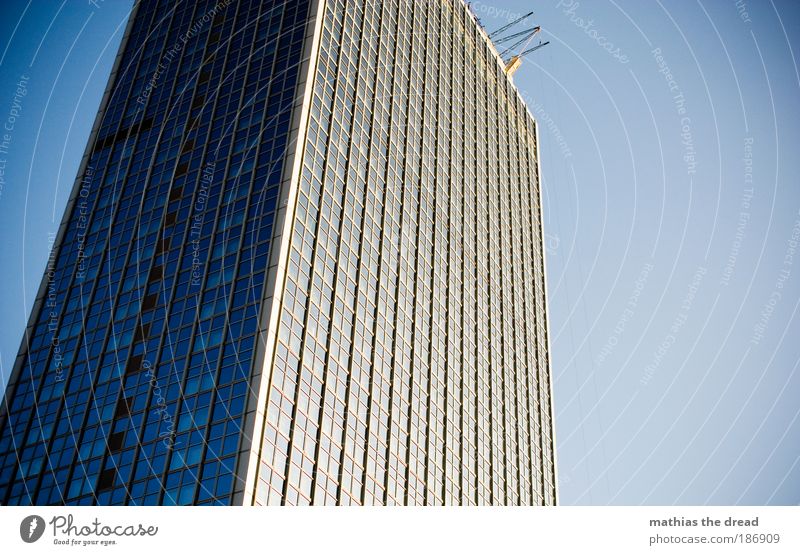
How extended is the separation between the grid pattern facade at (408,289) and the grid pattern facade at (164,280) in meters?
3.85

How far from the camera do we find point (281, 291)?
8644cm

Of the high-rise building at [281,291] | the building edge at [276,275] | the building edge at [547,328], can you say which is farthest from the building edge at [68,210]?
the building edge at [547,328]

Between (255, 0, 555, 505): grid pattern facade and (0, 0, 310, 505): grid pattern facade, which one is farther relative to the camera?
(255, 0, 555, 505): grid pattern facade

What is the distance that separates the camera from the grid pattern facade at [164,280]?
266 feet

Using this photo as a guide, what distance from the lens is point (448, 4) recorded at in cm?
15225

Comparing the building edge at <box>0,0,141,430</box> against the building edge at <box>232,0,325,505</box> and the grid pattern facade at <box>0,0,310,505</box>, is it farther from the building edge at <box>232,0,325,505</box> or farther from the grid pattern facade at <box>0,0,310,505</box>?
the building edge at <box>232,0,325,505</box>

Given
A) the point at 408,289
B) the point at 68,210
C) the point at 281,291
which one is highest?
the point at 68,210

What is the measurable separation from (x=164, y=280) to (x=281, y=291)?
14.7 m

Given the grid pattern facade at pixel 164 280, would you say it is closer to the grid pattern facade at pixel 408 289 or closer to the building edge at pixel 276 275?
the building edge at pixel 276 275

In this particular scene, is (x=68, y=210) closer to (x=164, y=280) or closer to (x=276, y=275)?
(x=164, y=280)

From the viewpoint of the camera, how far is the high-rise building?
3250 inches

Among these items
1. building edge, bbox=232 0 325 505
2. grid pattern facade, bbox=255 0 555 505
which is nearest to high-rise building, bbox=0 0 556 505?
building edge, bbox=232 0 325 505

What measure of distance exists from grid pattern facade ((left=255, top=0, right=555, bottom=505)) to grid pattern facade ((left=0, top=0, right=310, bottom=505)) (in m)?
3.85

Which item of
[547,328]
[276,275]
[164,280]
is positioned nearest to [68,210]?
[164,280]
